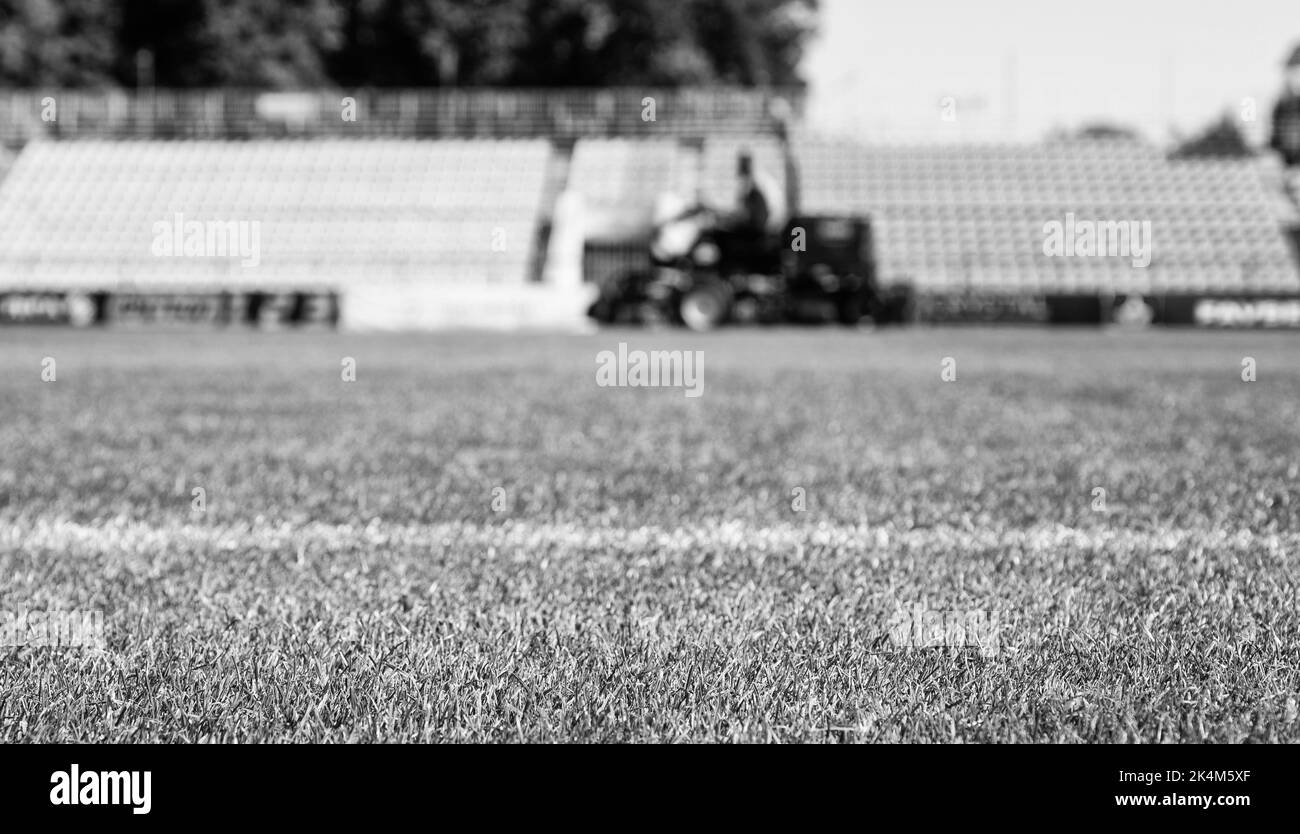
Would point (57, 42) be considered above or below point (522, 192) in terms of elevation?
above

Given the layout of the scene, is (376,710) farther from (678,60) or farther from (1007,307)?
(678,60)

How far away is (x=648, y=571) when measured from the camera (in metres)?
2.99

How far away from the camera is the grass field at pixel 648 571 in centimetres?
200

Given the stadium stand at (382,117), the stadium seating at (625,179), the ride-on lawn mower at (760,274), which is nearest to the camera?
the ride-on lawn mower at (760,274)

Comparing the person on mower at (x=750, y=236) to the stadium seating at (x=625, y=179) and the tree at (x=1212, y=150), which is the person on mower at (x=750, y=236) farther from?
the tree at (x=1212, y=150)

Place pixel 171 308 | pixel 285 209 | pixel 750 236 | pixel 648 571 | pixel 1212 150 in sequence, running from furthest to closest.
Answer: pixel 1212 150
pixel 285 209
pixel 171 308
pixel 750 236
pixel 648 571

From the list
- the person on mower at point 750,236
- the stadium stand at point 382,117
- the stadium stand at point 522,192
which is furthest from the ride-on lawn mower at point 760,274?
the stadium stand at point 382,117

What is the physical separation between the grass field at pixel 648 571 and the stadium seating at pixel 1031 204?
2556 centimetres

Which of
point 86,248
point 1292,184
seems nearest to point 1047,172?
point 1292,184

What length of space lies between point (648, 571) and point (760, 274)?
20827 millimetres

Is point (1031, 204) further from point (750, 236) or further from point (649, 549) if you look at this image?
point (649, 549)

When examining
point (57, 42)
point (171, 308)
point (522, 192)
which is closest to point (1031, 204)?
point (522, 192)

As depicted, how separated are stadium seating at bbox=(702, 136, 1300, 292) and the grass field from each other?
25.6 meters

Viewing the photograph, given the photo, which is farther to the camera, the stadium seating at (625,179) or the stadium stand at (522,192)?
the stadium stand at (522,192)
